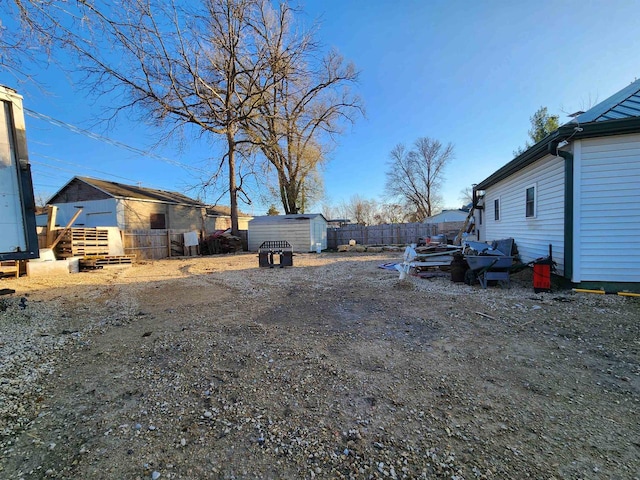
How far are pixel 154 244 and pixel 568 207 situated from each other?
17.7m

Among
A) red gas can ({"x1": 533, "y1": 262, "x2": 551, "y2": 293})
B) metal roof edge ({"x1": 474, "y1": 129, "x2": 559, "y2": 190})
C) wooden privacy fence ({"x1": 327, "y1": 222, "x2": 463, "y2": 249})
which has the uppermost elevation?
metal roof edge ({"x1": 474, "y1": 129, "x2": 559, "y2": 190})

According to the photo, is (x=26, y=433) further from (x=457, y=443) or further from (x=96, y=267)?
(x=96, y=267)

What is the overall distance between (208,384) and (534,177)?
8.77 m

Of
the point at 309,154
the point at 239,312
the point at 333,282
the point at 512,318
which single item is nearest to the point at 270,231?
the point at 309,154

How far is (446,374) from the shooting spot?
284cm

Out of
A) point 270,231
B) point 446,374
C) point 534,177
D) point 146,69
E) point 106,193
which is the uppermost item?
point 146,69

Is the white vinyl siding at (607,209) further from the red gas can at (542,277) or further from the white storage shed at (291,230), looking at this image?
the white storage shed at (291,230)

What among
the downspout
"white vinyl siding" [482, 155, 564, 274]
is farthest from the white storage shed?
the downspout

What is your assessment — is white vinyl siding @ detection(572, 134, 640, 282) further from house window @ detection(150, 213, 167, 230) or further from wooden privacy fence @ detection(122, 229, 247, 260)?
house window @ detection(150, 213, 167, 230)

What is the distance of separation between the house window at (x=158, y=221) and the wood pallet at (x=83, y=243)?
6.60 metres

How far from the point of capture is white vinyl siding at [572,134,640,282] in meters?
5.59

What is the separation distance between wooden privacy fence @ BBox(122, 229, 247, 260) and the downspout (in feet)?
56.2

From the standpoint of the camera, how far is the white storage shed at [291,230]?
19.1 m

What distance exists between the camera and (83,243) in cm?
1126
